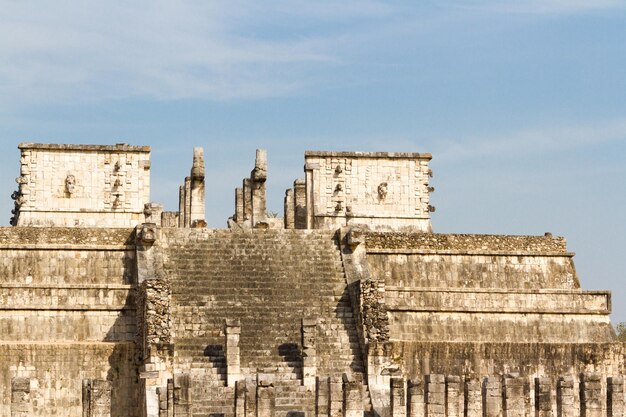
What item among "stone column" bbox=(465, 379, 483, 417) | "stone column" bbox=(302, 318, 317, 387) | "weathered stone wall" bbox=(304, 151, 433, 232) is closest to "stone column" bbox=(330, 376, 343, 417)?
"stone column" bbox=(465, 379, 483, 417)

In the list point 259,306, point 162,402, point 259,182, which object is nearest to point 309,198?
point 259,182

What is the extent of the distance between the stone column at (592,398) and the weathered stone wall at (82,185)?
61.9 feet

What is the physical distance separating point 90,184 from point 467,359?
13961 millimetres

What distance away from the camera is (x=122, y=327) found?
49.4 meters

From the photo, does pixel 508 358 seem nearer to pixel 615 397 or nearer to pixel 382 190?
pixel 615 397

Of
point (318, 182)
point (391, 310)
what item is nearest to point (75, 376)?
point (391, 310)

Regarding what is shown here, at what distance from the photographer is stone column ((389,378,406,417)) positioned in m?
42.6

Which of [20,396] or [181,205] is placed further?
[181,205]

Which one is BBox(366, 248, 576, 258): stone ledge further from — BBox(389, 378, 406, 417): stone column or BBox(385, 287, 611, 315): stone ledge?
BBox(389, 378, 406, 417): stone column

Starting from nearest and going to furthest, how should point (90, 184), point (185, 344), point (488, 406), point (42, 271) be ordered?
1. point (488, 406)
2. point (185, 344)
3. point (42, 271)
4. point (90, 184)

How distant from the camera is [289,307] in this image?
160 ft

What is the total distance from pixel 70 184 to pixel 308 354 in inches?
533

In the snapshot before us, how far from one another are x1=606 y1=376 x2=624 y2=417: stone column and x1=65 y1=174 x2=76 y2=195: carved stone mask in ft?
67.4

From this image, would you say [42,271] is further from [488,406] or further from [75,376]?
[488,406]
